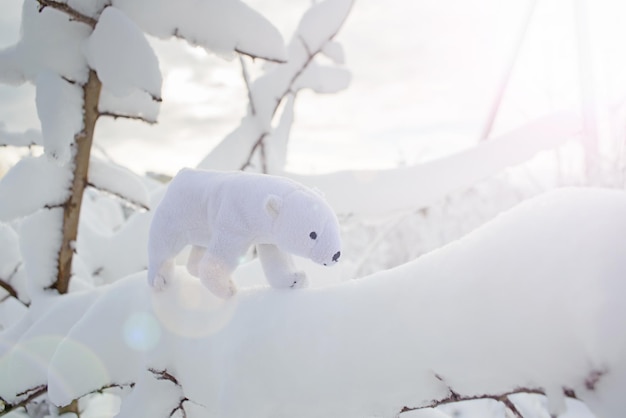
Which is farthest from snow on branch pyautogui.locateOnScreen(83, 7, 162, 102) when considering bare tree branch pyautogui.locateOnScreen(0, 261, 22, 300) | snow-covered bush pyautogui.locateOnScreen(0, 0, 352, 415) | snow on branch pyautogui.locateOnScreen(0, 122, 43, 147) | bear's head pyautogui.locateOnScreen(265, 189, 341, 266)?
bare tree branch pyautogui.locateOnScreen(0, 261, 22, 300)

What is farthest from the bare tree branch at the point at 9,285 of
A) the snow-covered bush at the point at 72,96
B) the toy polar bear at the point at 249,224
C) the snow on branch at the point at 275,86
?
the toy polar bear at the point at 249,224

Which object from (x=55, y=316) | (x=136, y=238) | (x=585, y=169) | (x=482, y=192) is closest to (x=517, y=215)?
(x=55, y=316)

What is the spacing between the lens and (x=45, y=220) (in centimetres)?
117

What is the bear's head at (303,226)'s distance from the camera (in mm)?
805

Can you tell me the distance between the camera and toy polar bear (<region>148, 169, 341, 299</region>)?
810 mm

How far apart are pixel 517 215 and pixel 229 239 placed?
19.0 inches

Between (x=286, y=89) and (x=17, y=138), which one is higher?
(x=286, y=89)

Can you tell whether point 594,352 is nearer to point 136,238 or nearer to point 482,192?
point 136,238

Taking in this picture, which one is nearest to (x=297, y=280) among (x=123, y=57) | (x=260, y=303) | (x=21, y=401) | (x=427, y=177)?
(x=260, y=303)

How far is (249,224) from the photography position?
82 centimetres

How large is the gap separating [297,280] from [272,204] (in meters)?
0.14

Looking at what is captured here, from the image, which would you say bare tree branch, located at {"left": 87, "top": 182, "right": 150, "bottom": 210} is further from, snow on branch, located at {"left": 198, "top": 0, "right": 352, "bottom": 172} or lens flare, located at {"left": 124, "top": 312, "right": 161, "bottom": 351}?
lens flare, located at {"left": 124, "top": 312, "right": 161, "bottom": 351}

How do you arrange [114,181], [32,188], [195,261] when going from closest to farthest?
[195,261]
[32,188]
[114,181]

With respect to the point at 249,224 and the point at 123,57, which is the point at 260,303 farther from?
the point at 123,57
